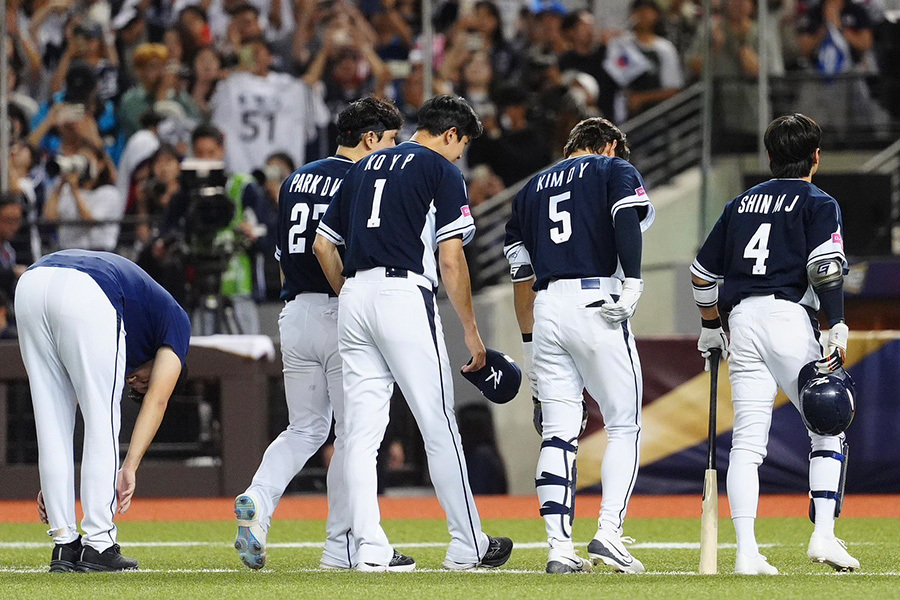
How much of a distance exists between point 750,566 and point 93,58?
396 inches

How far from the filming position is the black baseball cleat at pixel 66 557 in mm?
6137

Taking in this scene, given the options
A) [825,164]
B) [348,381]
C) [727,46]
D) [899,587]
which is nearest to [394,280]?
[348,381]

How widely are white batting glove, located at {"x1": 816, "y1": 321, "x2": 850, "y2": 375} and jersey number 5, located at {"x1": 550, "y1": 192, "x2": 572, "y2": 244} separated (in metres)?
1.19

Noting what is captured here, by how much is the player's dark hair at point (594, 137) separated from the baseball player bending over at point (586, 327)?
13 centimetres

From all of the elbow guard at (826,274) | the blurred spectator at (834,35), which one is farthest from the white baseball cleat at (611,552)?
the blurred spectator at (834,35)

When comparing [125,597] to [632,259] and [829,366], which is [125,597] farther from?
[829,366]

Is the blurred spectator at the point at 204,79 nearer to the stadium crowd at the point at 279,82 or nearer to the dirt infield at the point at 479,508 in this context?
the stadium crowd at the point at 279,82

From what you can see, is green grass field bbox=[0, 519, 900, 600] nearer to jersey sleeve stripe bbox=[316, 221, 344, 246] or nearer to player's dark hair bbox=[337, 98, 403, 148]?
jersey sleeve stripe bbox=[316, 221, 344, 246]

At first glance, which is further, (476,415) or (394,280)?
(476,415)

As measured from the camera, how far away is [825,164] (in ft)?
44.9

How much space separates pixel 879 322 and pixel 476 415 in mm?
3817

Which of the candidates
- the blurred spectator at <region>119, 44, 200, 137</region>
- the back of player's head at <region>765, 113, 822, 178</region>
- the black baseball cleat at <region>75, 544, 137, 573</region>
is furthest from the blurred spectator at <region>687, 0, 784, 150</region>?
the black baseball cleat at <region>75, 544, 137, 573</region>

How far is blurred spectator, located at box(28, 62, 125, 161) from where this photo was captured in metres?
13.5

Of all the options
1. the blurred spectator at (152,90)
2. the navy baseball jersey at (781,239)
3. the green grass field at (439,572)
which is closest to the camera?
the green grass field at (439,572)
